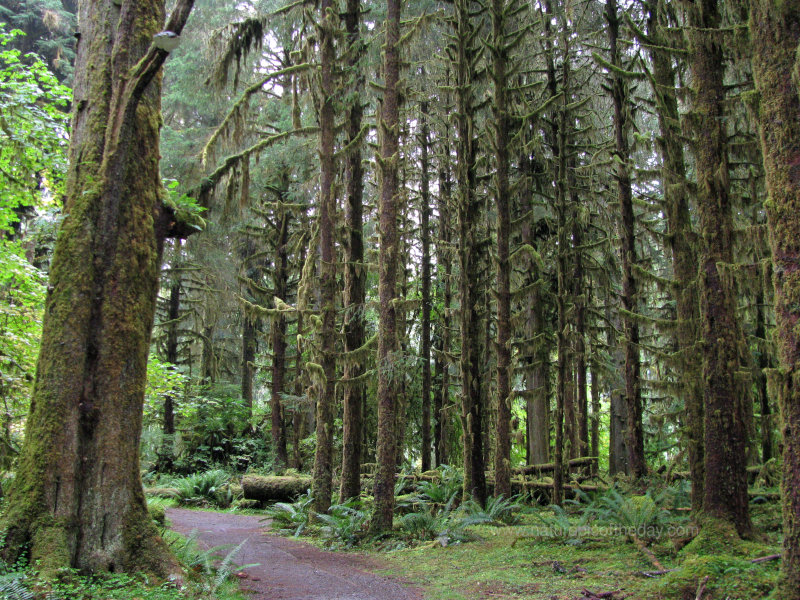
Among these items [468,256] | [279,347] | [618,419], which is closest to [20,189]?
[468,256]

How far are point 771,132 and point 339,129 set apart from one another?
32.0 feet

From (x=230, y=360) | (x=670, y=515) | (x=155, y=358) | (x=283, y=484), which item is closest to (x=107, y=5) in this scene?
(x=155, y=358)

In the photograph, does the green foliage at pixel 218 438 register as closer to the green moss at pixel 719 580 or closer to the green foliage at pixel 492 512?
the green foliage at pixel 492 512

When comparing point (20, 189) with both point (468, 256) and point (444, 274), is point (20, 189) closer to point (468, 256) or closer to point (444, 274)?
point (468, 256)

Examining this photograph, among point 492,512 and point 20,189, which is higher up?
point 20,189

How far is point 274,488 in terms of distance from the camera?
1658cm

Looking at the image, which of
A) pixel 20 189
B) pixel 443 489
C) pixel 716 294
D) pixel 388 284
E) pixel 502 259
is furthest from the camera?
pixel 443 489

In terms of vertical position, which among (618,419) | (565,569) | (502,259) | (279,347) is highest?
(502,259)

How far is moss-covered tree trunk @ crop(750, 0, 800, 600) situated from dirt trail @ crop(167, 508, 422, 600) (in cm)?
431

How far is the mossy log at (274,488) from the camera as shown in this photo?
53.8 feet

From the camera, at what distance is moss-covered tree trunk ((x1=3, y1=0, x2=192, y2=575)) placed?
5617mm

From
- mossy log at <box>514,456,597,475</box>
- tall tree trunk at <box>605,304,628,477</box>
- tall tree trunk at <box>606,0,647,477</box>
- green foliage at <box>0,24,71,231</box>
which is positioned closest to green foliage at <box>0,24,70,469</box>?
green foliage at <box>0,24,71,231</box>

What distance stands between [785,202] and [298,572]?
7.95 m

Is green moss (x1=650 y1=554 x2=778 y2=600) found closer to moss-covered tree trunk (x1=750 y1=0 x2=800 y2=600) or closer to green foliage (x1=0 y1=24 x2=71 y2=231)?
moss-covered tree trunk (x1=750 y1=0 x2=800 y2=600)
